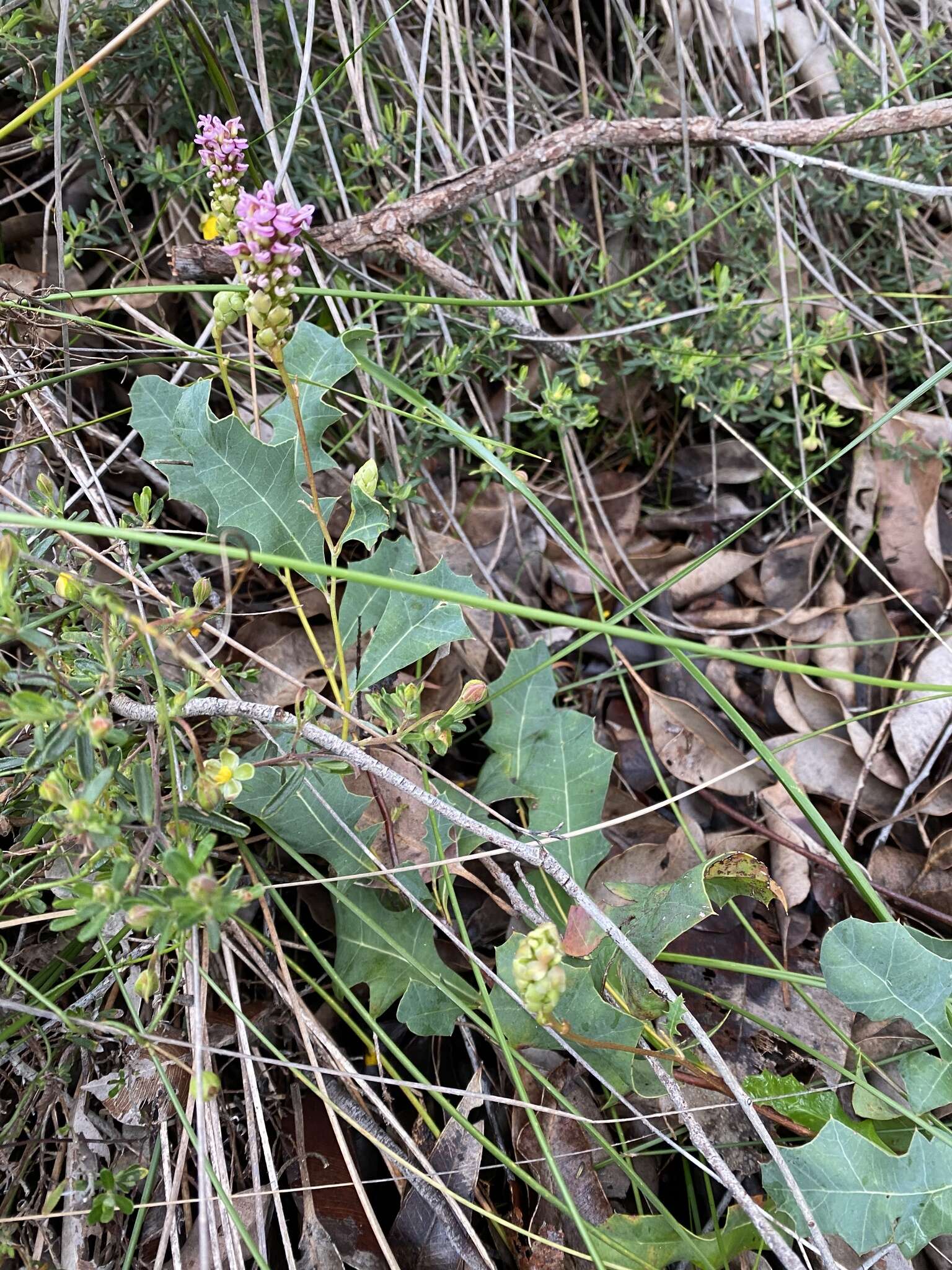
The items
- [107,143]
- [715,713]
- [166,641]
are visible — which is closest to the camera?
[166,641]

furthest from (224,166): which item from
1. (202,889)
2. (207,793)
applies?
(202,889)

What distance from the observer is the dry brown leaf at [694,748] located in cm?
171

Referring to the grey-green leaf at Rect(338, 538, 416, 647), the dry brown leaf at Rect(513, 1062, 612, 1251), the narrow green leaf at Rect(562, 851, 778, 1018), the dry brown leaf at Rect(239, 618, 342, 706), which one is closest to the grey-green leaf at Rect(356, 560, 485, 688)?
the grey-green leaf at Rect(338, 538, 416, 647)

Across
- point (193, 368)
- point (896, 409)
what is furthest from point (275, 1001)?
point (896, 409)

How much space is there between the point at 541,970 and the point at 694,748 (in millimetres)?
882

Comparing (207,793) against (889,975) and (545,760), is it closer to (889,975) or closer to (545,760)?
(545,760)

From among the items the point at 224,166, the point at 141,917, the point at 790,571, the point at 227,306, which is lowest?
the point at 790,571

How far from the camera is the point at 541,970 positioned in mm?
940

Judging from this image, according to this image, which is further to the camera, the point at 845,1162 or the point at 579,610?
the point at 579,610

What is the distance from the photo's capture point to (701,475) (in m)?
2.11

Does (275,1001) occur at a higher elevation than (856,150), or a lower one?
lower

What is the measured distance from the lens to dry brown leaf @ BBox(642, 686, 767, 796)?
1.71 m

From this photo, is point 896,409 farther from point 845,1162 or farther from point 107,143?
point 107,143

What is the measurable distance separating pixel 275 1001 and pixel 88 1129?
12.0 inches
